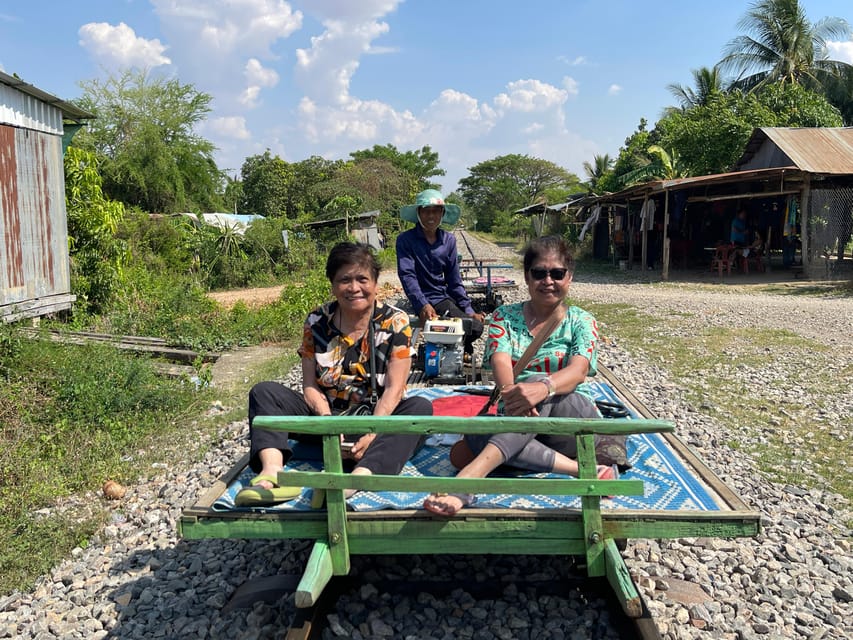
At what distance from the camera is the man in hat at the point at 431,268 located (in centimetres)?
635

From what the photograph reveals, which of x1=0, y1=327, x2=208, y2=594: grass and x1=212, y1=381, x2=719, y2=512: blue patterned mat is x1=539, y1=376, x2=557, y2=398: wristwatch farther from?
x1=0, y1=327, x2=208, y2=594: grass

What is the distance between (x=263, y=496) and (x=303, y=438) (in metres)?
0.81

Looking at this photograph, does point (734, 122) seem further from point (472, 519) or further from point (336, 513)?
point (336, 513)

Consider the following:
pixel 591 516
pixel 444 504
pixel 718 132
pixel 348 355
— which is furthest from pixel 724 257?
pixel 444 504

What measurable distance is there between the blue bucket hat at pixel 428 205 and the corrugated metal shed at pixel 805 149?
12515 mm

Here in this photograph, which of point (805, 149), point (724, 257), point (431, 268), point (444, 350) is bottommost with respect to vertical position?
point (444, 350)

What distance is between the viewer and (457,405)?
4.16 metres

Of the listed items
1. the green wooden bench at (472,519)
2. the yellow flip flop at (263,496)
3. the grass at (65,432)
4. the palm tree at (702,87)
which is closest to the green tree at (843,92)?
the palm tree at (702,87)

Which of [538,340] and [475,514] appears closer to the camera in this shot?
[475,514]

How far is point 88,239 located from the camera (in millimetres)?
10328

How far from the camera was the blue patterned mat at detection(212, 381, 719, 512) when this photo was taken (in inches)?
112

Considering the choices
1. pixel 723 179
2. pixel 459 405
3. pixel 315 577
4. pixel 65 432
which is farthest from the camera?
pixel 723 179

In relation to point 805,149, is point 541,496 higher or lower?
lower

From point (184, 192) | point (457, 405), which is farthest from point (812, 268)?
point (184, 192)
